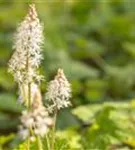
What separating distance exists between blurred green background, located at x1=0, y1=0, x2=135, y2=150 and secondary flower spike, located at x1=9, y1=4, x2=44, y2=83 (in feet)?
3.04

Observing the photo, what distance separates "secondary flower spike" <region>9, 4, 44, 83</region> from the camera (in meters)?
1.93

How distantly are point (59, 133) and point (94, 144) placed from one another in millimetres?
320

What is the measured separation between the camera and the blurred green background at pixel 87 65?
9.84 ft

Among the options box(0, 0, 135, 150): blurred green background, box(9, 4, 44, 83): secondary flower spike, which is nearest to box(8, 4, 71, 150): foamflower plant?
box(9, 4, 44, 83): secondary flower spike

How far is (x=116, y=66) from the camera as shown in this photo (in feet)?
15.9

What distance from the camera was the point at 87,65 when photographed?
4945 millimetres

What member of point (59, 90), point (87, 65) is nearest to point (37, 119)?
point (59, 90)

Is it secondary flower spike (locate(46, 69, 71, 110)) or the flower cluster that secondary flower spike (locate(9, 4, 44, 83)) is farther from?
the flower cluster

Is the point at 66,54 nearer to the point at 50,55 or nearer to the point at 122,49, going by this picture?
the point at 50,55

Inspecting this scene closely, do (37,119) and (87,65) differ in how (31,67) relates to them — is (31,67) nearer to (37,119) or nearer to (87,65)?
(37,119)

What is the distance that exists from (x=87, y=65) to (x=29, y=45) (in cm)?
303

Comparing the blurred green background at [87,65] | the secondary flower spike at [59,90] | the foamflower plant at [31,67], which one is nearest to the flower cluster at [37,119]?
the foamflower plant at [31,67]

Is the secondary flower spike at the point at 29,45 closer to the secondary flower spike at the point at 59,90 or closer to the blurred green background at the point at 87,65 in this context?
the secondary flower spike at the point at 59,90

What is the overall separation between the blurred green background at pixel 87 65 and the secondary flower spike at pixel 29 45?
927 millimetres
